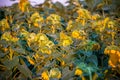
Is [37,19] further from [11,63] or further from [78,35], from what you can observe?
[11,63]

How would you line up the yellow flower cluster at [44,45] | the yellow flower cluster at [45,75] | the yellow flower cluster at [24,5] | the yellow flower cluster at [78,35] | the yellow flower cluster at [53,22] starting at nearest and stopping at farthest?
the yellow flower cluster at [45,75] < the yellow flower cluster at [44,45] < the yellow flower cluster at [78,35] < the yellow flower cluster at [53,22] < the yellow flower cluster at [24,5]

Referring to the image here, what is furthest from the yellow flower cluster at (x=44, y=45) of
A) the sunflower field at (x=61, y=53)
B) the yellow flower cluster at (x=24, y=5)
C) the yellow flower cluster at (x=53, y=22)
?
the yellow flower cluster at (x=24, y=5)

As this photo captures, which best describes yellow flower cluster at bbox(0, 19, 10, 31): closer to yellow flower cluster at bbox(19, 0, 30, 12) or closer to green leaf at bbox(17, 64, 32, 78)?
yellow flower cluster at bbox(19, 0, 30, 12)

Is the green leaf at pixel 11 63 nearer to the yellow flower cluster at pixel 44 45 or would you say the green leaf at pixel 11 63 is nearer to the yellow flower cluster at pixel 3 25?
the yellow flower cluster at pixel 44 45

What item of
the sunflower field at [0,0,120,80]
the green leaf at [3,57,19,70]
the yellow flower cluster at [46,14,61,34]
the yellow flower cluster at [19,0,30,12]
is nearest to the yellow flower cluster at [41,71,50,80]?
the sunflower field at [0,0,120,80]

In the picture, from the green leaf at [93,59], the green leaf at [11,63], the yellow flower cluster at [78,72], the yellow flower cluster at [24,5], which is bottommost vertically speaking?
the green leaf at [93,59]

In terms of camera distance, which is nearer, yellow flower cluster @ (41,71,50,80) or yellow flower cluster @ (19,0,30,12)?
yellow flower cluster @ (41,71,50,80)

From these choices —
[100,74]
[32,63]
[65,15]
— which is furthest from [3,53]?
[65,15]

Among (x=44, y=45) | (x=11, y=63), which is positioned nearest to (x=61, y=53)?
(x=44, y=45)

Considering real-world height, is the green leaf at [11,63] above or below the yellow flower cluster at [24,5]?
below

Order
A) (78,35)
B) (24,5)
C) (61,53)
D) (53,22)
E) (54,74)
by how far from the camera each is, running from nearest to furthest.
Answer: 1. (54,74)
2. (61,53)
3. (78,35)
4. (53,22)
5. (24,5)

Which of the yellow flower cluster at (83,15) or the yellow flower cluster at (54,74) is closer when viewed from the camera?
the yellow flower cluster at (54,74)

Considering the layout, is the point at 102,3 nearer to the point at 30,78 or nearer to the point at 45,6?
the point at 45,6

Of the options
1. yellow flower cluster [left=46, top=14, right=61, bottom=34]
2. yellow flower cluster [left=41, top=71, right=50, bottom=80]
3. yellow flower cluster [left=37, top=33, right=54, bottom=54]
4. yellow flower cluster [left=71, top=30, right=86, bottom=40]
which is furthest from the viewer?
yellow flower cluster [left=46, top=14, right=61, bottom=34]
